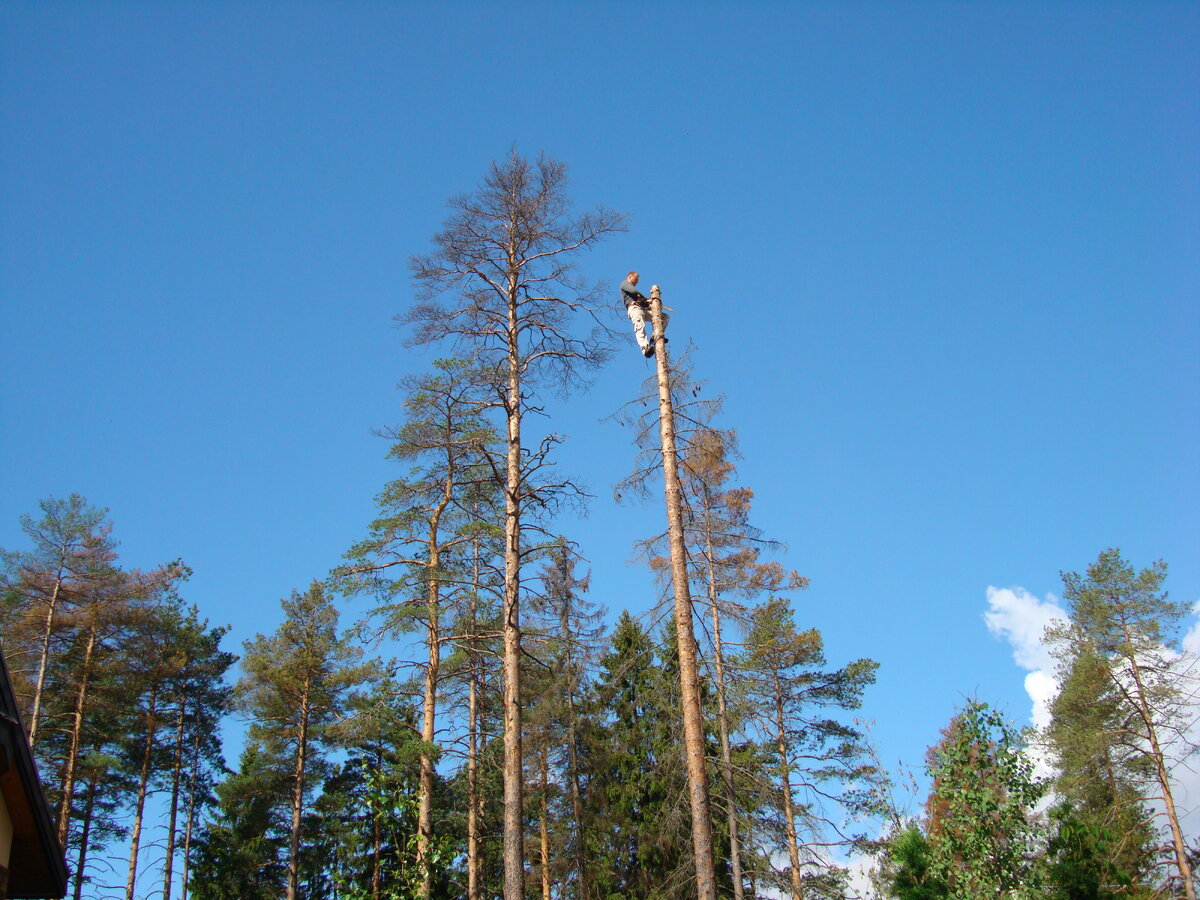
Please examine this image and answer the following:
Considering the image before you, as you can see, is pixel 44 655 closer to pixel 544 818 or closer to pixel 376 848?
pixel 376 848

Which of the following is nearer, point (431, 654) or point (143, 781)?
point (431, 654)

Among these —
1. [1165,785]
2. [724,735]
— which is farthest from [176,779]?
[1165,785]

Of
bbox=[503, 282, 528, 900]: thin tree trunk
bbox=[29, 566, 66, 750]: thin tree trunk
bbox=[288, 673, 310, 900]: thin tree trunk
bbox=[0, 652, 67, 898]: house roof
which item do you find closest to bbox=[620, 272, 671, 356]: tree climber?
bbox=[503, 282, 528, 900]: thin tree trunk

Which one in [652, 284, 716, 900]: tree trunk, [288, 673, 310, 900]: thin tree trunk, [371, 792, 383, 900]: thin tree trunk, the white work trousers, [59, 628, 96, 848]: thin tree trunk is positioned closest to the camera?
[652, 284, 716, 900]: tree trunk

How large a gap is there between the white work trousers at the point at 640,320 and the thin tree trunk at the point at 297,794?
1719 cm

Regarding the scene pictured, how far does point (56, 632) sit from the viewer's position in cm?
2403

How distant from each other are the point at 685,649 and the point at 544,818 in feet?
55.1

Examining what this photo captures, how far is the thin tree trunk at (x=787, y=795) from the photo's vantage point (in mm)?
18406

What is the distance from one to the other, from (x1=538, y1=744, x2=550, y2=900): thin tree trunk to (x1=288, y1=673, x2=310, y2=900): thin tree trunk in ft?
22.1

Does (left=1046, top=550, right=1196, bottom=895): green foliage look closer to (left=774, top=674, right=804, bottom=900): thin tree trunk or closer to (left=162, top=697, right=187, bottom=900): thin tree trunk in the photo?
(left=774, top=674, right=804, bottom=900): thin tree trunk

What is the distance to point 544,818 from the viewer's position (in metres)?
26.5

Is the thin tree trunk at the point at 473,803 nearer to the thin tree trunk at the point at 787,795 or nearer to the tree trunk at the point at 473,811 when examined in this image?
the tree trunk at the point at 473,811

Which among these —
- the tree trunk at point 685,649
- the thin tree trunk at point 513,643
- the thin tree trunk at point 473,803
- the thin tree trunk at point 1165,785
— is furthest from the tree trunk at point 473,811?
the thin tree trunk at point 1165,785

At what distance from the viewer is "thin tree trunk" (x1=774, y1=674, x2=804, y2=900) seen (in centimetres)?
1841
